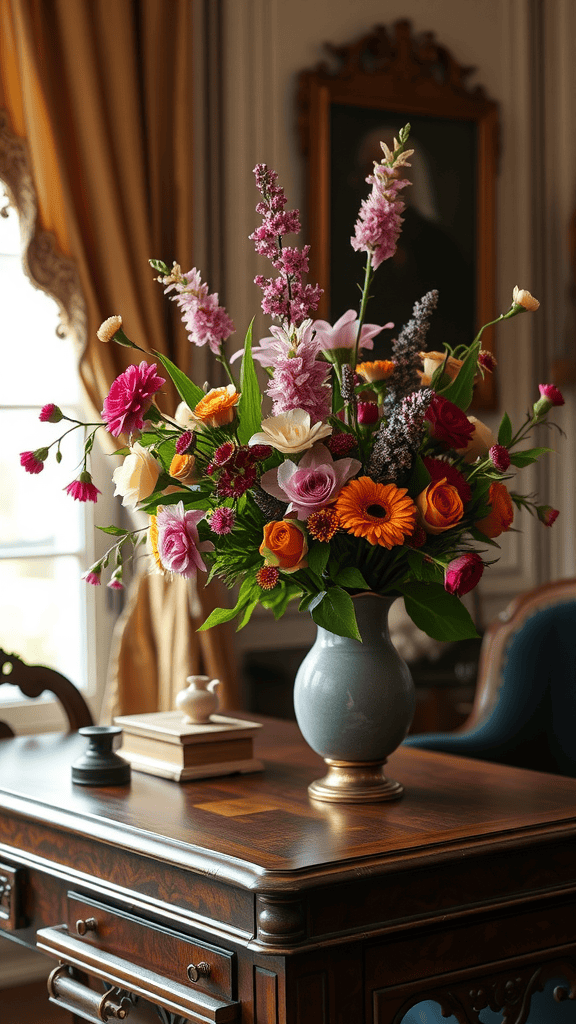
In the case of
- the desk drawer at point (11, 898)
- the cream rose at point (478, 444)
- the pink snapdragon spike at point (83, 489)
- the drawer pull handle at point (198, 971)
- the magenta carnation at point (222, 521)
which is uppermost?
the cream rose at point (478, 444)

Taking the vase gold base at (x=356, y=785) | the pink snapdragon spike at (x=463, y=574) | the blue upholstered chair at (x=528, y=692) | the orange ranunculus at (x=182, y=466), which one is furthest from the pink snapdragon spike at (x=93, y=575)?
the blue upholstered chair at (x=528, y=692)

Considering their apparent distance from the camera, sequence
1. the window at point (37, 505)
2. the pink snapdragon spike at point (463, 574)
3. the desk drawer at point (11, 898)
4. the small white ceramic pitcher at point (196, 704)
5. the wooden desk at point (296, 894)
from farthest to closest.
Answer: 1. the window at point (37, 505)
2. the small white ceramic pitcher at point (196, 704)
3. the desk drawer at point (11, 898)
4. the pink snapdragon spike at point (463, 574)
5. the wooden desk at point (296, 894)

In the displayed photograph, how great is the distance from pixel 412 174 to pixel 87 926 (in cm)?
302

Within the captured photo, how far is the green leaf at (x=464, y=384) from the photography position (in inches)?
71.2

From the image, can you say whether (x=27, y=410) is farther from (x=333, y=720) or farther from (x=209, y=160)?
(x=333, y=720)

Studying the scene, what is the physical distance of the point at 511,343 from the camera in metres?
4.39

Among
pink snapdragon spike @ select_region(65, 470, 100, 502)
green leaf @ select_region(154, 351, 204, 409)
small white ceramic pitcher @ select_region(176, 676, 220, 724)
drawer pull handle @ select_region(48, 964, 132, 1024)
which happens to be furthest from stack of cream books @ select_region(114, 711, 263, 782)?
green leaf @ select_region(154, 351, 204, 409)

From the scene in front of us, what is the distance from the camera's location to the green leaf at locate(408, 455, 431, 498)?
5.60ft

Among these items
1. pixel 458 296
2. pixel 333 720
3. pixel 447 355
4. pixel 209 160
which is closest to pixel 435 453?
pixel 447 355

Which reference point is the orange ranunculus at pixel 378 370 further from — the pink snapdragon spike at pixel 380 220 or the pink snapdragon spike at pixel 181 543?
the pink snapdragon spike at pixel 181 543

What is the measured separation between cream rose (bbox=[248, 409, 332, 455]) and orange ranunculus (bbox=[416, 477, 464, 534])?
0.16 m

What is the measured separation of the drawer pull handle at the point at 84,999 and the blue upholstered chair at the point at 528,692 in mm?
1108

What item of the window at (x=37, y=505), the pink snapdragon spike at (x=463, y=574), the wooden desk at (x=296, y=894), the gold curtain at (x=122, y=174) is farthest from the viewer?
the window at (x=37, y=505)

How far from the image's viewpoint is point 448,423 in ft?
5.54
